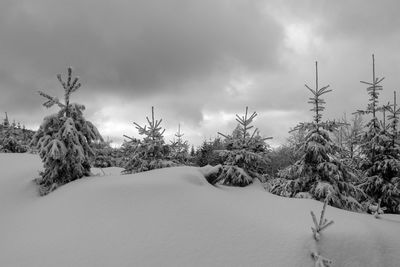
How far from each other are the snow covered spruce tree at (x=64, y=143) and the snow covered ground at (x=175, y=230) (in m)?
1.58

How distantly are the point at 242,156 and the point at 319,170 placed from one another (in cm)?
316

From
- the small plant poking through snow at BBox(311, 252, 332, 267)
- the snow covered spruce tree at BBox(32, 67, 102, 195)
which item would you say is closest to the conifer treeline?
the snow covered spruce tree at BBox(32, 67, 102, 195)

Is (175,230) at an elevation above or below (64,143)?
below

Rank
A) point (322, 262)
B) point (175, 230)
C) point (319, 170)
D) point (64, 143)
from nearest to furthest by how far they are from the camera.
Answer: point (322, 262), point (175, 230), point (64, 143), point (319, 170)

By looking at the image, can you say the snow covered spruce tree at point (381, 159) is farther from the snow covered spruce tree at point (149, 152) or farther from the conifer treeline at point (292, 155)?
the snow covered spruce tree at point (149, 152)

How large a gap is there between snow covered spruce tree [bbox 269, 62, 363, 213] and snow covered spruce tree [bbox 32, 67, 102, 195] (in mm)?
8165

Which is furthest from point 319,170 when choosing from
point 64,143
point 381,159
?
point 64,143

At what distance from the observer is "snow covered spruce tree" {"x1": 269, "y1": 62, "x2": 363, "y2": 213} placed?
11.3 m

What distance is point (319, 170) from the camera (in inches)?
465

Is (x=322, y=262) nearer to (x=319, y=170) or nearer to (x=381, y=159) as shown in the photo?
(x=319, y=170)

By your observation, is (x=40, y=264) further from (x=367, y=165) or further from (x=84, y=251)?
(x=367, y=165)

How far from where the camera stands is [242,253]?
18.0ft

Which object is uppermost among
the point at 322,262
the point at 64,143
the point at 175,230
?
the point at 64,143

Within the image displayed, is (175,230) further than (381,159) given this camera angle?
No
